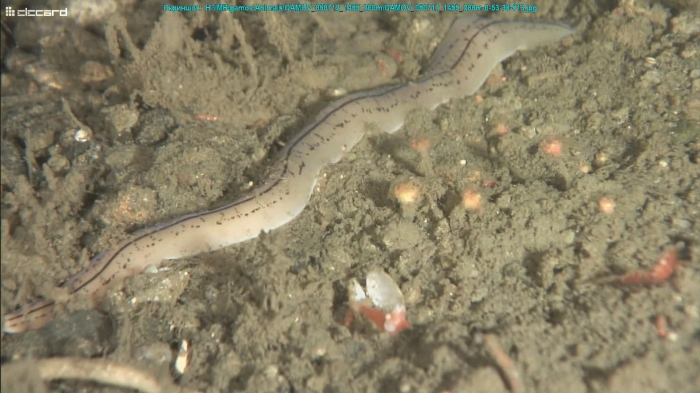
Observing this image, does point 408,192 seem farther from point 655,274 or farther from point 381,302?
point 655,274

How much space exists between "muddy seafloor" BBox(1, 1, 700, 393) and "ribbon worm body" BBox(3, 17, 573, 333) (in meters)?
0.15

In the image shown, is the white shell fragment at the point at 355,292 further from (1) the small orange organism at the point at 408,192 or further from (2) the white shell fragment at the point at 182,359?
(2) the white shell fragment at the point at 182,359

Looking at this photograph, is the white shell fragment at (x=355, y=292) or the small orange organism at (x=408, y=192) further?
the small orange organism at (x=408, y=192)

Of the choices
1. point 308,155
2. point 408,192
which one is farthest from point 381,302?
point 308,155

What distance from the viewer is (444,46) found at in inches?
231

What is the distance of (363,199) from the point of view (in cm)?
432

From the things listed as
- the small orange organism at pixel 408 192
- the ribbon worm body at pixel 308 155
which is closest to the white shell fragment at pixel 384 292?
the small orange organism at pixel 408 192

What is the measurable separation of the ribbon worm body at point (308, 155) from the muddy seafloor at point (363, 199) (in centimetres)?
15

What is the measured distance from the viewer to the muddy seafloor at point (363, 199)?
120 inches

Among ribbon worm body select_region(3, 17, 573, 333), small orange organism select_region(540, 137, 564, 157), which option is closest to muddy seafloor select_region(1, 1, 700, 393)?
small orange organism select_region(540, 137, 564, 157)

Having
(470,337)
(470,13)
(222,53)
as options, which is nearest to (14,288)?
(222,53)

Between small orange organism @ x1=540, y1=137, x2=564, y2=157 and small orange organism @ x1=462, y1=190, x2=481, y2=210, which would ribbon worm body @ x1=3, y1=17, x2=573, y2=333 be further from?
small orange organism @ x1=462, y1=190, x2=481, y2=210

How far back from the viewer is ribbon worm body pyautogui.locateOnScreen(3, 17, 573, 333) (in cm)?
381

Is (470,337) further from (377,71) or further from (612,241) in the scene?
(377,71)
